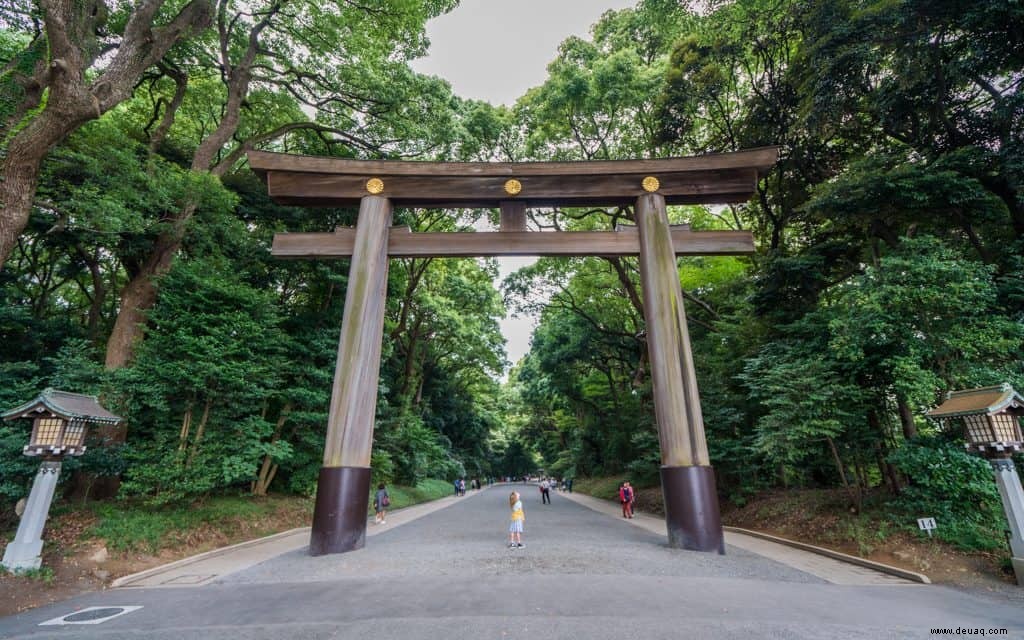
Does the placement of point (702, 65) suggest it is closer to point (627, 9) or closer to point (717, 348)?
point (627, 9)

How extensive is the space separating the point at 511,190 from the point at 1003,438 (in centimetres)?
862

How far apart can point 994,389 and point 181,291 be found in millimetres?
14973

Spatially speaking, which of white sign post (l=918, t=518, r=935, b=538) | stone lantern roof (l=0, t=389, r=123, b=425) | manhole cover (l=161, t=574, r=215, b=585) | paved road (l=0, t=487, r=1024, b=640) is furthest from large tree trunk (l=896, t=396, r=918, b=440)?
Result: stone lantern roof (l=0, t=389, r=123, b=425)

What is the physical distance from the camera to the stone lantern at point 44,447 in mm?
5770

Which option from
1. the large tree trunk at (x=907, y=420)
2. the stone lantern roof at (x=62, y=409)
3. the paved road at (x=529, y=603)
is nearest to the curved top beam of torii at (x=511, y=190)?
the stone lantern roof at (x=62, y=409)

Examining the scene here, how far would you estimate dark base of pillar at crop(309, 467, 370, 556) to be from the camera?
6609 millimetres

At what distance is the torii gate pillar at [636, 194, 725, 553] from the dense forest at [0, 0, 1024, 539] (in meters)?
2.79

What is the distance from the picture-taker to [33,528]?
5898 mm

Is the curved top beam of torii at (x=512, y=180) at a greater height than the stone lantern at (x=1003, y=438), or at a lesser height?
greater

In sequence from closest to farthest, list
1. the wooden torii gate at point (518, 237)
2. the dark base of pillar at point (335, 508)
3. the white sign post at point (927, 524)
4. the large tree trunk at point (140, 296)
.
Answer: the dark base of pillar at point (335, 508) < the white sign post at point (927, 524) < the wooden torii gate at point (518, 237) < the large tree trunk at point (140, 296)

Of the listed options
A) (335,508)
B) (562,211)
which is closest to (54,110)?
(335,508)

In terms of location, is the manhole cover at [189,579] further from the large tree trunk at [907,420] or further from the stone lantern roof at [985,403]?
the large tree trunk at [907,420]

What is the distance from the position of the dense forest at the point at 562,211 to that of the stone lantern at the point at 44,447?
1.50 meters

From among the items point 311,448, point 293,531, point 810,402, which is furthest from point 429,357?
point 810,402
